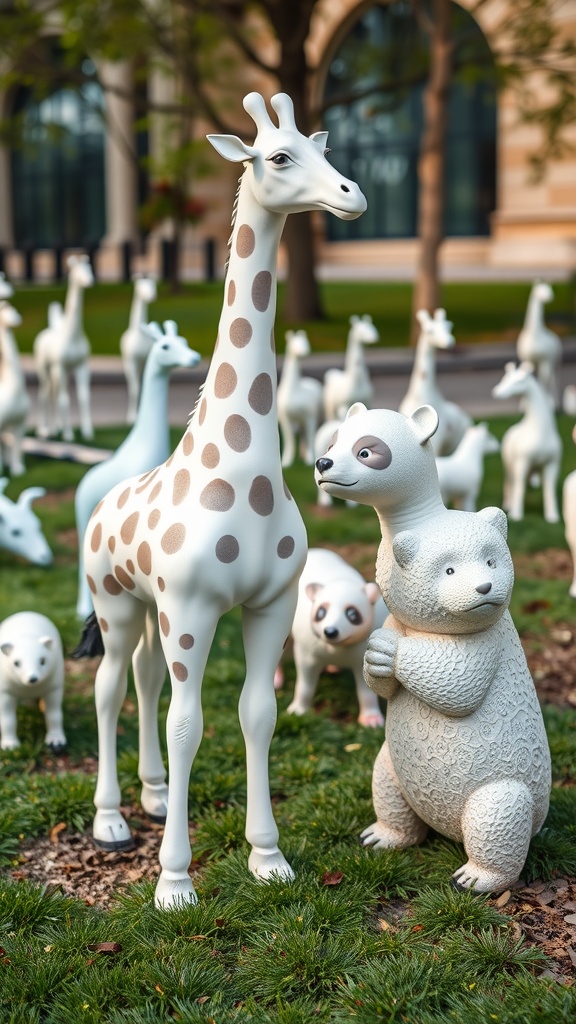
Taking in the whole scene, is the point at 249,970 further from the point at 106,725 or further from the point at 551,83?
the point at 551,83

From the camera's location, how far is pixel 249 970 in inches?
122

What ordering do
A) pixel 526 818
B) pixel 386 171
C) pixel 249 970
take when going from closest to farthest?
pixel 249 970 → pixel 526 818 → pixel 386 171

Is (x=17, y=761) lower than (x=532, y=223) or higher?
lower

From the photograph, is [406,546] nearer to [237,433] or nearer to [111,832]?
[237,433]

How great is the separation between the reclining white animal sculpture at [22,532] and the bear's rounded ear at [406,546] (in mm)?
4103

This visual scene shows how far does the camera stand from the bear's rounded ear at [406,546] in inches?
129

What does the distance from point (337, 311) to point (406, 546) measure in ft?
56.0

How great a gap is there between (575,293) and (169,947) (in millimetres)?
16293

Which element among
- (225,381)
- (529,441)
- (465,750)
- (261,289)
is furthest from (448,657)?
(529,441)

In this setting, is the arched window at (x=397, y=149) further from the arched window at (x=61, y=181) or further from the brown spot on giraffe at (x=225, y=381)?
the brown spot on giraffe at (x=225, y=381)

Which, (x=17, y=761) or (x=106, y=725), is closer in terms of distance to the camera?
(x=106, y=725)

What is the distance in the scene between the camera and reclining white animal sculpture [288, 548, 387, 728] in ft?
15.6

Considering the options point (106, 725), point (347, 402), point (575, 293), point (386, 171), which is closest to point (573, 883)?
point (106, 725)

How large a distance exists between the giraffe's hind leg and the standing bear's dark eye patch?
0.97 metres
